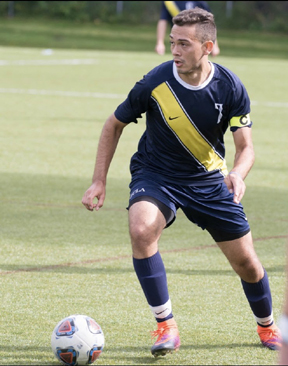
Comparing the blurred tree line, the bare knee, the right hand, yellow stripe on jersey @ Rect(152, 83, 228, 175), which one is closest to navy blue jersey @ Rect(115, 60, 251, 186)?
yellow stripe on jersey @ Rect(152, 83, 228, 175)

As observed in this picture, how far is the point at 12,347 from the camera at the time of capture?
4895 mm

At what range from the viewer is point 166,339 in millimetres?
4711

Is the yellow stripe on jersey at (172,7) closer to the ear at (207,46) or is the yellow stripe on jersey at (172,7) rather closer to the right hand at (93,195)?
the ear at (207,46)

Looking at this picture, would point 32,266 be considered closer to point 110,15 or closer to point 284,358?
point 284,358

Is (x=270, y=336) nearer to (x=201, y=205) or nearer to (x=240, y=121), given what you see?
(x=201, y=205)

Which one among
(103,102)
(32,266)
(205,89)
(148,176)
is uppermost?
(205,89)

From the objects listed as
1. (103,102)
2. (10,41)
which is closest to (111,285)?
(103,102)

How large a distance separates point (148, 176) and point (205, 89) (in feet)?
2.03

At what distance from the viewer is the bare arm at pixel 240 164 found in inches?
176

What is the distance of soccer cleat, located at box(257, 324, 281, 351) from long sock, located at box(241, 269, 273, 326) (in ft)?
0.12

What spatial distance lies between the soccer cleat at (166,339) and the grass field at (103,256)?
0.24ft

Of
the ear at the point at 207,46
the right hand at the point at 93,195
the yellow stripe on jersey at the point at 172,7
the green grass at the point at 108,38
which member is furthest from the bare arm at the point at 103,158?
the green grass at the point at 108,38

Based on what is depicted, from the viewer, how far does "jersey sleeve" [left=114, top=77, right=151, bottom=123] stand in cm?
505

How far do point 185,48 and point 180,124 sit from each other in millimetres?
449
